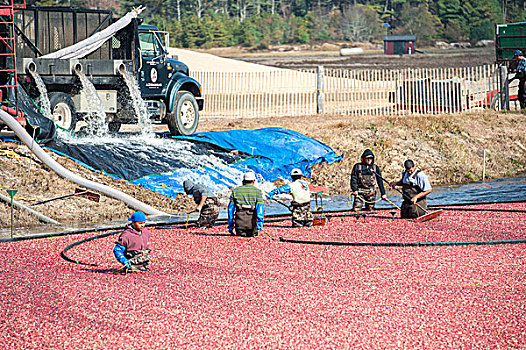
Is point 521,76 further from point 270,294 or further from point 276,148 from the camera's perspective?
point 270,294

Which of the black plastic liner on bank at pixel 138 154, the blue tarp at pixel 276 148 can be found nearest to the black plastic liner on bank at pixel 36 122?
the black plastic liner on bank at pixel 138 154

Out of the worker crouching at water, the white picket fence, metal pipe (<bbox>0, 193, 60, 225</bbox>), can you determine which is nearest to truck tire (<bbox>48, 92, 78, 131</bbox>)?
metal pipe (<bbox>0, 193, 60, 225</bbox>)

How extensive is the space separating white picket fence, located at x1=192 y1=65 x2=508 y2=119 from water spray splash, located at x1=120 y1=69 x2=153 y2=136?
11546 mm

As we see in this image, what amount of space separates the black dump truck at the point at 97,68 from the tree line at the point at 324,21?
84.5 m

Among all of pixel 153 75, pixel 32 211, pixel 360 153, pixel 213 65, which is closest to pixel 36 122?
pixel 32 211

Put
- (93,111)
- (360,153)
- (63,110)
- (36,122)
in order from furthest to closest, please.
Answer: (360,153), (93,111), (63,110), (36,122)

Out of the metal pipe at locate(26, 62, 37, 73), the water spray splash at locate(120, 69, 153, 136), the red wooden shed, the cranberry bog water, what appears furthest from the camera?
the red wooden shed

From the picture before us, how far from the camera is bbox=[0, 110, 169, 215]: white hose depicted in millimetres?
17750

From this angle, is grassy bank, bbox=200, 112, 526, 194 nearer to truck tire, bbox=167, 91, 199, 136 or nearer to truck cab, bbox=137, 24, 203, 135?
truck tire, bbox=167, 91, 199, 136

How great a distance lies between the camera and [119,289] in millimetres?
10375

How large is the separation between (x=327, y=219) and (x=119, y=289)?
7.14 m

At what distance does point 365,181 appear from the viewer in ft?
55.9

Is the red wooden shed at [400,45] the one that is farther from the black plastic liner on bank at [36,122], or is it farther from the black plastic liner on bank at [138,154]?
the black plastic liner on bank at [36,122]

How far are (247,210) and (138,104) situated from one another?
9.28 metres
